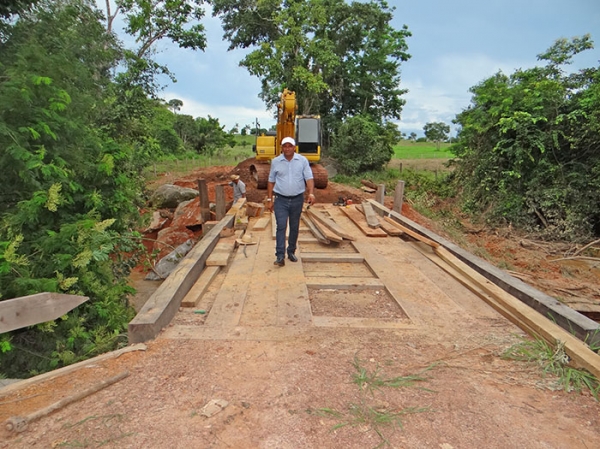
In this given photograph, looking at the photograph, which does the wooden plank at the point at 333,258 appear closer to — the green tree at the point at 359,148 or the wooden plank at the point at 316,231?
the wooden plank at the point at 316,231

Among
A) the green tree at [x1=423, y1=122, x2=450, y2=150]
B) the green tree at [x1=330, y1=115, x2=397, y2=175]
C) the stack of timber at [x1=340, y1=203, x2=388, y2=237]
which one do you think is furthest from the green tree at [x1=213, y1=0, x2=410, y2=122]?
the green tree at [x1=423, y1=122, x2=450, y2=150]

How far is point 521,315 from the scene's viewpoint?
333 cm

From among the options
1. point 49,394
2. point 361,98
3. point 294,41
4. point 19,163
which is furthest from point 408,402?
point 361,98

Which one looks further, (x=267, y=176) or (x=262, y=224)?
(x=267, y=176)

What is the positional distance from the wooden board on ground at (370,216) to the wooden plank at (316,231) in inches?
43.8

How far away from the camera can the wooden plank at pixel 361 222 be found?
6371 mm

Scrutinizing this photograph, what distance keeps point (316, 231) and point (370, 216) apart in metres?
1.46

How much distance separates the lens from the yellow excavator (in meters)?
11.2

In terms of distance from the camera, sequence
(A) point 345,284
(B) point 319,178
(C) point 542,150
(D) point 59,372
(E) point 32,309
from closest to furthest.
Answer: (D) point 59,372 → (E) point 32,309 → (A) point 345,284 → (C) point 542,150 → (B) point 319,178

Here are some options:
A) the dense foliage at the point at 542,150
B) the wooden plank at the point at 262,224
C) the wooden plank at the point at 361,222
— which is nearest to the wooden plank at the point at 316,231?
the wooden plank at the point at 262,224

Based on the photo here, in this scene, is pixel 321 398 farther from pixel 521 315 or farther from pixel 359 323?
pixel 521 315

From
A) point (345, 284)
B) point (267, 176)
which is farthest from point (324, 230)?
point (267, 176)

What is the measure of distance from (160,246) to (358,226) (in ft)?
20.5

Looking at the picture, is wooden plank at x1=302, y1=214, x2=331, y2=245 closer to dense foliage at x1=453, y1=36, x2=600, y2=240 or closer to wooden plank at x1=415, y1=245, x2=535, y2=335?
Answer: wooden plank at x1=415, y1=245, x2=535, y2=335
